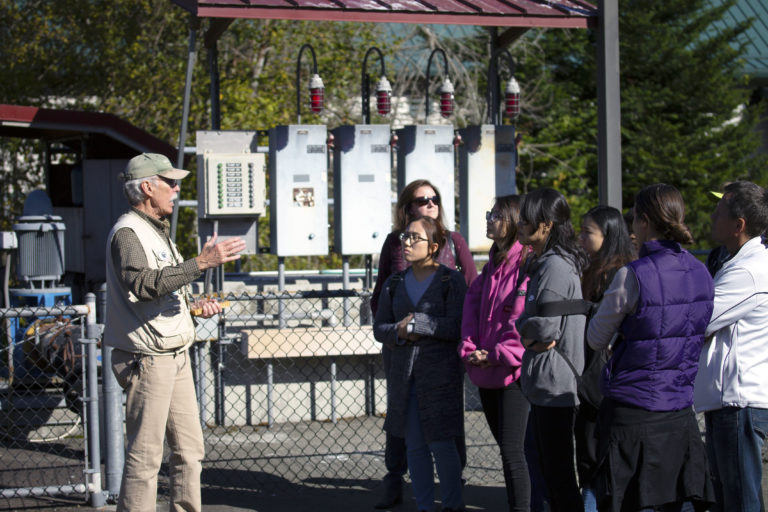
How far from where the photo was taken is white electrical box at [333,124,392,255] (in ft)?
26.1

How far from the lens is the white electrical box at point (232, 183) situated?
7742 mm

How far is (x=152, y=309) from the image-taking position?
434 centimetres

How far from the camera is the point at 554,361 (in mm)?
4156

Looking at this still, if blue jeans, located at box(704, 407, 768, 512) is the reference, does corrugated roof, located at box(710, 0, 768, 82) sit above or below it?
above

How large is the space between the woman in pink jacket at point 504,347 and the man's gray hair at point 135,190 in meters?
1.68

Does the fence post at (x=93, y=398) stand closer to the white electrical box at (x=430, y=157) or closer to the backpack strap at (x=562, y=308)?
the backpack strap at (x=562, y=308)

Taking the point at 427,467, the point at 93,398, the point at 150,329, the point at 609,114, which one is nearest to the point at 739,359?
the point at 427,467

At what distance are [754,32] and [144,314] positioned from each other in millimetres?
19013

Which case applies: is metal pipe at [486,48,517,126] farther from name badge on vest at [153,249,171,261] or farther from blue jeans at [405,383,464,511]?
name badge on vest at [153,249,171,261]

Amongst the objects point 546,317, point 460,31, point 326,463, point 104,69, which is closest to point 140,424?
point 546,317

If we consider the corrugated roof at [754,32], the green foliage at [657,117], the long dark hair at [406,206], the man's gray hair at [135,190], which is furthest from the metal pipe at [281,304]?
the corrugated roof at [754,32]

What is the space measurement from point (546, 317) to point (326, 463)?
2897mm

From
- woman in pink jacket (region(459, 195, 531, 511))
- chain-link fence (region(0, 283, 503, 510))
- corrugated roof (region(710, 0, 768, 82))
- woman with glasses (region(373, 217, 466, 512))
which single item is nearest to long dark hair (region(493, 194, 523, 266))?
woman in pink jacket (region(459, 195, 531, 511))

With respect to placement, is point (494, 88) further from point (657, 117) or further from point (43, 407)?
point (657, 117)
